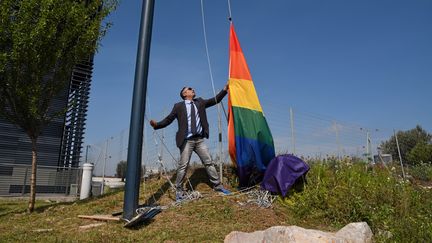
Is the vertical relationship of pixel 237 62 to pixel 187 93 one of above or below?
above

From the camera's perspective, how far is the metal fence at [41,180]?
550 inches

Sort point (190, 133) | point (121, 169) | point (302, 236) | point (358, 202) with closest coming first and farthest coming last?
1. point (302, 236)
2. point (358, 202)
3. point (190, 133)
4. point (121, 169)

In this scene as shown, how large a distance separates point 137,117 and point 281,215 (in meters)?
2.59

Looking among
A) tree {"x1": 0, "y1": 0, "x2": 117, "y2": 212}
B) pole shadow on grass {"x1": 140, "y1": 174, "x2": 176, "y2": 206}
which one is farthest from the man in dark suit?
tree {"x1": 0, "y1": 0, "x2": 117, "y2": 212}

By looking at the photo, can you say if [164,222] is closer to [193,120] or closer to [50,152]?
[193,120]

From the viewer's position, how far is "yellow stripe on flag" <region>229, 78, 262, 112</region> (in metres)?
6.89

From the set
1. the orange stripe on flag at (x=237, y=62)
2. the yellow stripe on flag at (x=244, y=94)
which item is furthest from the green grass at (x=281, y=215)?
the orange stripe on flag at (x=237, y=62)

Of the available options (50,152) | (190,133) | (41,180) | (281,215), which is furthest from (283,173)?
(50,152)

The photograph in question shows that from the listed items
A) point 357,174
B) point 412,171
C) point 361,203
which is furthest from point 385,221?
point 412,171

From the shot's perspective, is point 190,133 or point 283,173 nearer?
point 283,173

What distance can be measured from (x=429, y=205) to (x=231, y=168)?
11.9ft

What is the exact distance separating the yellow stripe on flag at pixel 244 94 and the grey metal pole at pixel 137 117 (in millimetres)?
1875

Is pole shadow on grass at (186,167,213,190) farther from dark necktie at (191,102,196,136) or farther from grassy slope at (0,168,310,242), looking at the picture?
dark necktie at (191,102,196,136)

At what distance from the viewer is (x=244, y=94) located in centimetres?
706
